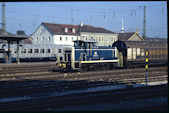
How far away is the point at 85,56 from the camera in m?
23.0

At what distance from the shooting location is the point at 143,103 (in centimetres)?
1064

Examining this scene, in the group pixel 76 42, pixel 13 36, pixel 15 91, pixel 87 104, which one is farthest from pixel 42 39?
pixel 87 104

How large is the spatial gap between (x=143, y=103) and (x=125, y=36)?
174 feet

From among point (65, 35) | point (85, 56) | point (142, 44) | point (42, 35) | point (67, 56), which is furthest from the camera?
point (42, 35)

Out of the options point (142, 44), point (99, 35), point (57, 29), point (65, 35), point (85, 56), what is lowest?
point (85, 56)

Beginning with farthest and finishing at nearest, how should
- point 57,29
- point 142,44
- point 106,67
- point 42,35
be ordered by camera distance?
point 42,35
point 57,29
point 142,44
point 106,67

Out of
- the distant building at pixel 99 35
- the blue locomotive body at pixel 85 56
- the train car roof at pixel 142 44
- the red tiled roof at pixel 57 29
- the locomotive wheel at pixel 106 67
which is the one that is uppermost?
the red tiled roof at pixel 57 29

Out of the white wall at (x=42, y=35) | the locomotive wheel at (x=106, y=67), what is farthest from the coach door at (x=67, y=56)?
the white wall at (x=42, y=35)

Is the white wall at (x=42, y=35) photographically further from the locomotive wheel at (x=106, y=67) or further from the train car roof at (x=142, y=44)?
the locomotive wheel at (x=106, y=67)

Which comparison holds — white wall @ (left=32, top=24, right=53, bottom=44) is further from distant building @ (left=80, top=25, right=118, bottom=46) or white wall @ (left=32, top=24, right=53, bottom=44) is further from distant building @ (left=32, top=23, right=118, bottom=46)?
distant building @ (left=80, top=25, right=118, bottom=46)

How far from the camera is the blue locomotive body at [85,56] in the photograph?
22609 mm

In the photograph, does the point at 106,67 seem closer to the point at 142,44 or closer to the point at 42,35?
the point at 142,44

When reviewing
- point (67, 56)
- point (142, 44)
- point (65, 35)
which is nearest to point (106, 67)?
point (67, 56)

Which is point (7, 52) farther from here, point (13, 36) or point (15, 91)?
point (15, 91)
